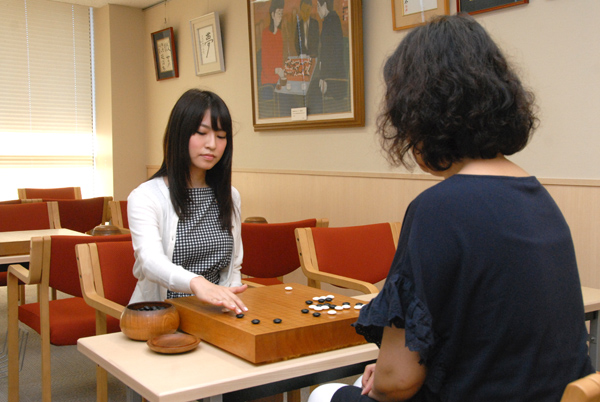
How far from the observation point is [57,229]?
3.61 metres

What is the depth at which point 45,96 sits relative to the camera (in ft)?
21.3

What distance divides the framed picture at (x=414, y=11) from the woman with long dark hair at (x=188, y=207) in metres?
1.77

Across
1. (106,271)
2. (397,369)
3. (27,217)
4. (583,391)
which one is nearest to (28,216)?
(27,217)

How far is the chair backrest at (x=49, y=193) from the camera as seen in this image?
5.48 meters

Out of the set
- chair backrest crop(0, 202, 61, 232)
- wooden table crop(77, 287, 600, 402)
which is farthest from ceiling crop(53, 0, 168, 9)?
wooden table crop(77, 287, 600, 402)

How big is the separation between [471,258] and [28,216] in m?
3.34

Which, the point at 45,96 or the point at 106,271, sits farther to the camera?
the point at 45,96

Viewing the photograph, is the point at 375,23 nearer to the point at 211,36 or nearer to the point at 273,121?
the point at 273,121

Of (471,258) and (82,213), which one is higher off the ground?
(471,258)

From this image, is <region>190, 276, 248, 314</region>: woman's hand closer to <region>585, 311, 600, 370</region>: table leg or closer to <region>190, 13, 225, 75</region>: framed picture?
<region>585, 311, 600, 370</region>: table leg

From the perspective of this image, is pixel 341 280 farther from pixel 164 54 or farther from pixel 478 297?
pixel 164 54

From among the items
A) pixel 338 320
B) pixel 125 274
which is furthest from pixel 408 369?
pixel 125 274

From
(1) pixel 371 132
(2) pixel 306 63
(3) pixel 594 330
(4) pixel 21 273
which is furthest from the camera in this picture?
(2) pixel 306 63

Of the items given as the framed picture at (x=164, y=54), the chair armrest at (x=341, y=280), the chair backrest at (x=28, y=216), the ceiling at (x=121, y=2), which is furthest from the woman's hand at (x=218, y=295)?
the ceiling at (x=121, y=2)
